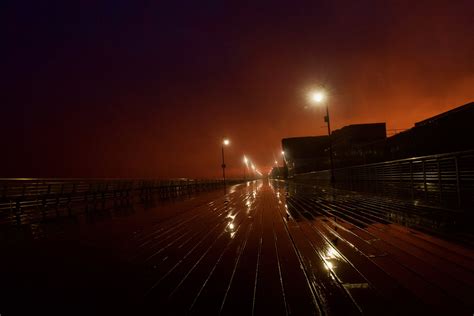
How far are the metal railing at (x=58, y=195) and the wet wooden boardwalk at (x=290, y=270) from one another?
7.48 metres

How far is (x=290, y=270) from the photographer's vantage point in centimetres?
437

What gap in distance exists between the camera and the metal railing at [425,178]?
900 centimetres

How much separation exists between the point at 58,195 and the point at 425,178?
669 inches

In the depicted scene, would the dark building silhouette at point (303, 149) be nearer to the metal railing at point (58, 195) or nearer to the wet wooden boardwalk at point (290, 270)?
the metal railing at point (58, 195)

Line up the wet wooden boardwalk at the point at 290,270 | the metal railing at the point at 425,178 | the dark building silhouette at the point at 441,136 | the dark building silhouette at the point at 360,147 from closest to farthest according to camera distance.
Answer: the wet wooden boardwalk at the point at 290,270, the metal railing at the point at 425,178, the dark building silhouette at the point at 441,136, the dark building silhouette at the point at 360,147

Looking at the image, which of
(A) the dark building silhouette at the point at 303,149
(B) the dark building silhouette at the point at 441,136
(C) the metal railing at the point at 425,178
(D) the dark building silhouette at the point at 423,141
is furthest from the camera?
(A) the dark building silhouette at the point at 303,149

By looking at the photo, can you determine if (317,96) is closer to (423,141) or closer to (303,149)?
(423,141)

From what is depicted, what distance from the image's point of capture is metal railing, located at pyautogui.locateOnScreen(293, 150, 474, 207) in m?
9.00

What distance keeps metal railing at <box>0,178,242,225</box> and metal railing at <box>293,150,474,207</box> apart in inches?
594

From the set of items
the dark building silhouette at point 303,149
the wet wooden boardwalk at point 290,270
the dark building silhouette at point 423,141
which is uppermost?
the dark building silhouette at point 303,149

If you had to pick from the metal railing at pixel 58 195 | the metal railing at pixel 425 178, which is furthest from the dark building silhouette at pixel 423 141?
the metal railing at pixel 58 195

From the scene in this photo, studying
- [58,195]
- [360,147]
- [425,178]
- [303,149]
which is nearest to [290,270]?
[425,178]

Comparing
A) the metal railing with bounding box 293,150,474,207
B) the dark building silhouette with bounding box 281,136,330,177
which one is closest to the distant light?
the metal railing with bounding box 293,150,474,207

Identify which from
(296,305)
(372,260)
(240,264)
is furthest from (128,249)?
(372,260)
